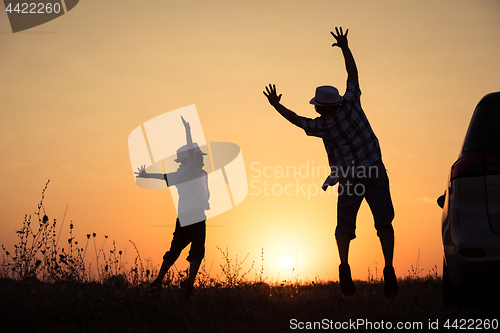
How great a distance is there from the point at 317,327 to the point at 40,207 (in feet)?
13.0

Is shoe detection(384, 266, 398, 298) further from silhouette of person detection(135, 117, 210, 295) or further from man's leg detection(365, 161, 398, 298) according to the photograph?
silhouette of person detection(135, 117, 210, 295)

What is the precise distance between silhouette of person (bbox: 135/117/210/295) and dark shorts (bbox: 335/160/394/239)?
1.97 m

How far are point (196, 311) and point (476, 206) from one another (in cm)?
246

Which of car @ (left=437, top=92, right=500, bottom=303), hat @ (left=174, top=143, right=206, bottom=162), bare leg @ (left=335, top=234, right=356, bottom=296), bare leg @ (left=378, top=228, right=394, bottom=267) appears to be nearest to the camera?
car @ (left=437, top=92, right=500, bottom=303)

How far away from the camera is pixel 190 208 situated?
5832 millimetres

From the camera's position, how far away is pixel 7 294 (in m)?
4.41

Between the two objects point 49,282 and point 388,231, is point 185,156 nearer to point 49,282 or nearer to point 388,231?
point 49,282

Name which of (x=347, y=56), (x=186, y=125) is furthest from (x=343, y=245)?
(x=186, y=125)

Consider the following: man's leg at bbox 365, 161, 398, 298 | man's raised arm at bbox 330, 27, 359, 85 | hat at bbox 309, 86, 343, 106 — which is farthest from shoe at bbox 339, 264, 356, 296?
man's raised arm at bbox 330, 27, 359, 85

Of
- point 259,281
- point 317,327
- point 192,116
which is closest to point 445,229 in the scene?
point 317,327

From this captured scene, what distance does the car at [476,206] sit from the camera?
3355mm

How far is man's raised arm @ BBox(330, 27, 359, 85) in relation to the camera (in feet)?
15.6

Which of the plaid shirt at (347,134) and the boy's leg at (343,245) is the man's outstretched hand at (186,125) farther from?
the boy's leg at (343,245)

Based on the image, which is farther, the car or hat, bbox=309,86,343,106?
hat, bbox=309,86,343,106
